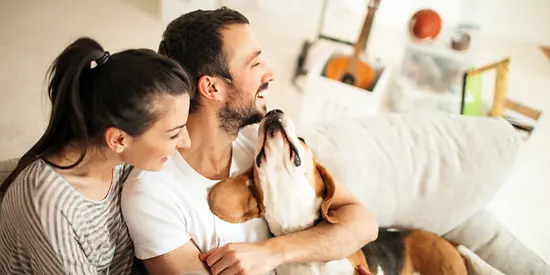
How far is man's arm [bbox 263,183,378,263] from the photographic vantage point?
3.93ft

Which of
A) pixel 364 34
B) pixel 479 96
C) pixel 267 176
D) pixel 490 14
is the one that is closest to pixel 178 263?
pixel 267 176

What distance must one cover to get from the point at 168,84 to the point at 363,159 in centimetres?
68

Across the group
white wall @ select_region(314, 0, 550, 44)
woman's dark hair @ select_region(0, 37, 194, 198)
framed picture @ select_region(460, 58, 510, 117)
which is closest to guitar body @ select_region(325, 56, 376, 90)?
framed picture @ select_region(460, 58, 510, 117)

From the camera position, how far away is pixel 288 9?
3.14 meters

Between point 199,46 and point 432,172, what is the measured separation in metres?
0.76

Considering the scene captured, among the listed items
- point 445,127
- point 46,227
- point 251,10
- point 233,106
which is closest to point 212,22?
point 233,106

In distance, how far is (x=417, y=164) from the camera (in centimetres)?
149

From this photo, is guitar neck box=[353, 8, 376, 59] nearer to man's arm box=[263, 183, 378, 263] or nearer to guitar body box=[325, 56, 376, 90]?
guitar body box=[325, 56, 376, 90]

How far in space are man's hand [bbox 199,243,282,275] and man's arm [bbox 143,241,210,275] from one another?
20 mm

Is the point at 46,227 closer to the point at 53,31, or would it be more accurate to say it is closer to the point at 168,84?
the point at 168,84

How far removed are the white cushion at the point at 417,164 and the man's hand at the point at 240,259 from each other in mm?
348

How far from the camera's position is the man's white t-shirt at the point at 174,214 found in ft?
3.59

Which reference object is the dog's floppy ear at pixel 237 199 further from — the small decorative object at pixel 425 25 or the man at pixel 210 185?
the small decorative object at pixel 425 25

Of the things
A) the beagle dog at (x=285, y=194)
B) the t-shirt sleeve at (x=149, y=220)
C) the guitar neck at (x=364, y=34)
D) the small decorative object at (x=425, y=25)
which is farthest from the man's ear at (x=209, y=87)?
the small decorative object at (x=425, y=25)
